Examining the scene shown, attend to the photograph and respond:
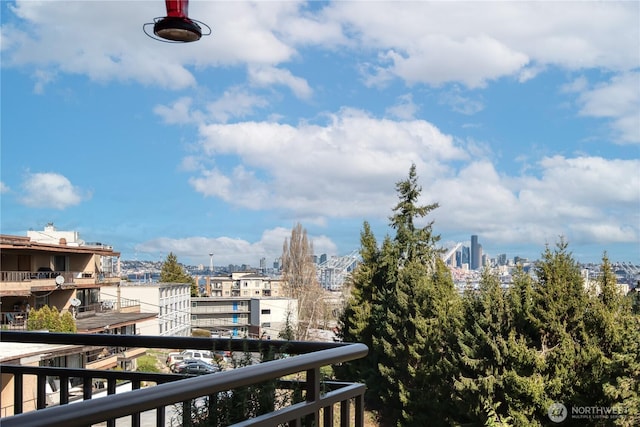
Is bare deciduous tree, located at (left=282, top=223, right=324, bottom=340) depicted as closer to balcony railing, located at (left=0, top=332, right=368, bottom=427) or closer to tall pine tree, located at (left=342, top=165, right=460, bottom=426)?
tall pine tree, located at (left=342, top=165, right=460, bottom=426)

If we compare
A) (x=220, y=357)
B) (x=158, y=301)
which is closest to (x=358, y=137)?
(x=158, y=301)

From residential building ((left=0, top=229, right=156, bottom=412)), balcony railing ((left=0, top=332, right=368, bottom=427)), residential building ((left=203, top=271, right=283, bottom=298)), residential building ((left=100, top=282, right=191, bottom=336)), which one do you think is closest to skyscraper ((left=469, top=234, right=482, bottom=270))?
residential building ((left=203, top=271, right=283, bottom=298))

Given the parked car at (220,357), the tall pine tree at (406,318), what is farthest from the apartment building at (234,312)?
the parked car at (220,357)

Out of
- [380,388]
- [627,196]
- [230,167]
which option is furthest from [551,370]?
[230,167]

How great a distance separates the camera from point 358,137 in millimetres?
73812

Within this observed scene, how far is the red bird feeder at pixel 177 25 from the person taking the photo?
8.44 ft

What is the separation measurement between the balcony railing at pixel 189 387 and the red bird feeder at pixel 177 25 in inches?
48.9

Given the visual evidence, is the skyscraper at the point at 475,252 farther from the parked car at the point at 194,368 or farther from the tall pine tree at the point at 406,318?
the parked car at the point at 194,368

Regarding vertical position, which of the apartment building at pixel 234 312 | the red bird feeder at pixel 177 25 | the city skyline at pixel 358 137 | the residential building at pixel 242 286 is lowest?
the apartment building at pixel 234 312

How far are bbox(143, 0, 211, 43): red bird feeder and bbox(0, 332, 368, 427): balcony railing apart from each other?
4.07ft

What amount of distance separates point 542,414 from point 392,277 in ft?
28.0

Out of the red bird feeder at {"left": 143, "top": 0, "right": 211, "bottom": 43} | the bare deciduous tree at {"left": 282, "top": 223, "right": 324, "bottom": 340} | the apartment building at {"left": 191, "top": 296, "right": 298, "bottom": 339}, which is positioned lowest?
the apartment building at {"left": 191, "top": 296, "right": 298, "bottom": 339}

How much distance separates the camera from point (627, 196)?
52.8 m

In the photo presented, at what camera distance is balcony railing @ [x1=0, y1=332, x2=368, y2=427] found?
3.14ft
